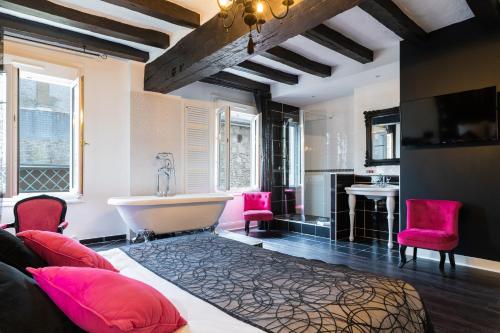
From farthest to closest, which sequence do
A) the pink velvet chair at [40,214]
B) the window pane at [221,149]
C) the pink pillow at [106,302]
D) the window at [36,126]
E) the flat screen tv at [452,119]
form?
the window pane at [221,149] < the window at [36,126] < the flat screen tv at [452,119] < the pink velvet chair at [40,214] < the pink pillow at [106,302]

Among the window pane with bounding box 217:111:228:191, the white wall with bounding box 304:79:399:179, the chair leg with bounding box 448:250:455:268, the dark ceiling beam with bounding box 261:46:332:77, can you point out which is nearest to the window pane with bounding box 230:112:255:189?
the window pane with bounding box 217:111:228:191

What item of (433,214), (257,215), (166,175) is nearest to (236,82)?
(166,175)

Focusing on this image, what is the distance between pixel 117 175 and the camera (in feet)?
13.8

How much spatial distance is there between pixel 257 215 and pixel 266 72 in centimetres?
227

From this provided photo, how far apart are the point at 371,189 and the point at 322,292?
321 cm

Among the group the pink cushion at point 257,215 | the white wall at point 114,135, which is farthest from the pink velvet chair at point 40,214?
the pink cushion at point 257,215

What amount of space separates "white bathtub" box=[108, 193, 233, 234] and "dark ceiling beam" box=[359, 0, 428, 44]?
2.85m

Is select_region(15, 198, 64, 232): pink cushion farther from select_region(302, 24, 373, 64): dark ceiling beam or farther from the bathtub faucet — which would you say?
select_region(302, 24, 373, 64): dark ceiling beam

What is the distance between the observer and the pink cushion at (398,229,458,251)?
292 cm

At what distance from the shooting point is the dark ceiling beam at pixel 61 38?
317cm

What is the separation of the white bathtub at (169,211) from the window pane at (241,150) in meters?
1.32

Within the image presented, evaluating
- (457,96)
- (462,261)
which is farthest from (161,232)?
(457,96)

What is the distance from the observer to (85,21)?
120 inches

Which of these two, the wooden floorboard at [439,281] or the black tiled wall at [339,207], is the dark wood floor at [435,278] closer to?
the wooden floorboard at [439,281]
